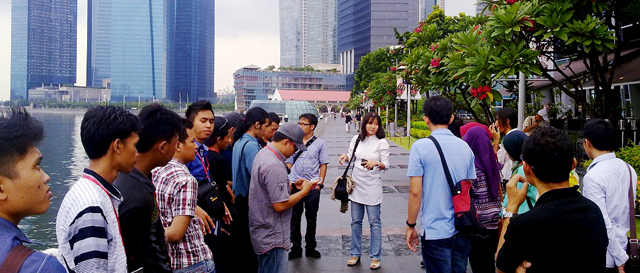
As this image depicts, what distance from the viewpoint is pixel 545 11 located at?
7.19m

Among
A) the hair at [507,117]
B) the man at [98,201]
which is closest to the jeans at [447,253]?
the hair at [507,117]

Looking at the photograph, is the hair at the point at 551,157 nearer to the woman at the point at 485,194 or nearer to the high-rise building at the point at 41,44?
the woman at the point at 485,194

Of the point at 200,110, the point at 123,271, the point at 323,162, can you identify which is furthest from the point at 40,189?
the point at 323,162

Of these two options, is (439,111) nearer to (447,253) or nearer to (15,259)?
(447,253)

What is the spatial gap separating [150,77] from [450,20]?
130 m

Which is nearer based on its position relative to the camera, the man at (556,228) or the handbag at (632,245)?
the man at (556,228)

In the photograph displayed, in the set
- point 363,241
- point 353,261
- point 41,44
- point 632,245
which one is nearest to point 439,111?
point 632,245

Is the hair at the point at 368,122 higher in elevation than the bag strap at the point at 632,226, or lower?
higher

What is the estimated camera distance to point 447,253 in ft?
11.8

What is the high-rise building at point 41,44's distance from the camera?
115250 millimetres

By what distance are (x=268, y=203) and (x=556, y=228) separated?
233 centimetres

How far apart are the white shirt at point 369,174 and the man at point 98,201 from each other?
145 inches

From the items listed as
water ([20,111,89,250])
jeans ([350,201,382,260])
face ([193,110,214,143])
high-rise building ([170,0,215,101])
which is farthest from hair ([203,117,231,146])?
high-rise building ([170,0,215,101])

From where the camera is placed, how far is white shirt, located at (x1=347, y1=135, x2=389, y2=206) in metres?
5.64
